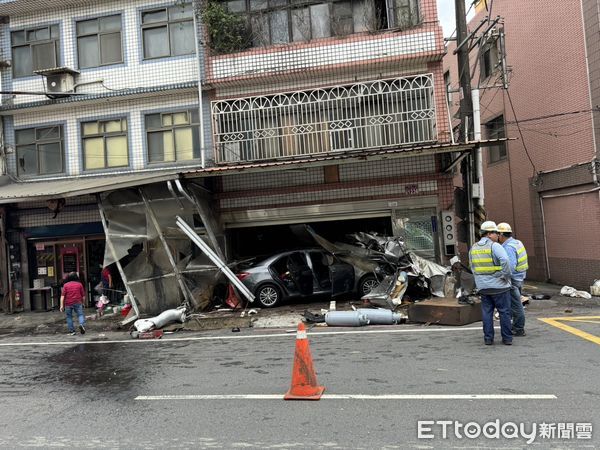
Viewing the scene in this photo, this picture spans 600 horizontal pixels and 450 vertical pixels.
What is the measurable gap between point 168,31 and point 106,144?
11.9 ft

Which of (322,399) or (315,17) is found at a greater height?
(315,17)

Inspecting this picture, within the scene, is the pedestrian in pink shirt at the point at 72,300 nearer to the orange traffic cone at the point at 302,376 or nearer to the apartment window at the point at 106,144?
the apartment window at the point at 106,144

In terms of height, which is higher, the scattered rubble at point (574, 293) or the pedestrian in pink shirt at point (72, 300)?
the pedestrian in pink shirt at point (72, 300)

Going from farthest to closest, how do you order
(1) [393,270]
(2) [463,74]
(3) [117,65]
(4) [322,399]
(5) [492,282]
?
(3) [117,65] < (2) [463,74] < (1) [393,270] < (5) [492,282] < (4) [322,399]

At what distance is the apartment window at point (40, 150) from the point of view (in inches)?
567

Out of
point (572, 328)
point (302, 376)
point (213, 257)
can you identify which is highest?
point (213, 257)

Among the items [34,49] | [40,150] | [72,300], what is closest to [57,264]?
[40,150]

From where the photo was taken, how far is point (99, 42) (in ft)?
46.4

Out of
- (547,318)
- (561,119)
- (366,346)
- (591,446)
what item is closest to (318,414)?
(591,446)

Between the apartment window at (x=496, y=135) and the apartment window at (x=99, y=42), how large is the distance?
41.6ft

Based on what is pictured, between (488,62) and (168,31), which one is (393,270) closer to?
(168,31)

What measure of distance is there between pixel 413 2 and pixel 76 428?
12229 mm

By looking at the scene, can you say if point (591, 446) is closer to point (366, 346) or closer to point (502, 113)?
point (366, 346)

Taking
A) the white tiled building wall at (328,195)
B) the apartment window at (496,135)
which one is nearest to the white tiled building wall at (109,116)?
the white tiled building wall at (328,195)
